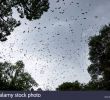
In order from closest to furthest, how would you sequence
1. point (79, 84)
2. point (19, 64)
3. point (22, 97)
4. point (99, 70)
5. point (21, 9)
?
point (22, 97), point (21, 9), point (99, 70), point (19, 64), point (79, 84)

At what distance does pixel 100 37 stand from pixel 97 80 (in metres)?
8.76

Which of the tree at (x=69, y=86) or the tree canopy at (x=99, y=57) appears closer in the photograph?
the tree canopy at (x=99, y=57)

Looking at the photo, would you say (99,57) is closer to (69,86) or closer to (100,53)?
(100,53)

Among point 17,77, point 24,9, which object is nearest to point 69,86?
point 17,77

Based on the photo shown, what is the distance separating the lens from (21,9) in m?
38.2

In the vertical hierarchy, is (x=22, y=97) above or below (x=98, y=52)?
below

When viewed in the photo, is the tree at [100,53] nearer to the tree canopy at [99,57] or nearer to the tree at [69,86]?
the tree canopy at [99,57]

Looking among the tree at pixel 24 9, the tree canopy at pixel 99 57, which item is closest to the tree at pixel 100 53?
the tree canopy at pixel 99 57

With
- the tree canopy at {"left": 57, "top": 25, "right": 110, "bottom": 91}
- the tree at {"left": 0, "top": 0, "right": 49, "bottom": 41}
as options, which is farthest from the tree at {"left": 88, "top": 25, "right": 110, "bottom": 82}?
the tree at {"left": 0, "top": 0, "right": 49, "bottom": 41}

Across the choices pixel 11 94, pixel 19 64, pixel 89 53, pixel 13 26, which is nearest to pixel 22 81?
pixel 19 64

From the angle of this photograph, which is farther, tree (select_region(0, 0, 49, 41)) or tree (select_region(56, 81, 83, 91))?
tree (select_region(56, 81, 83, 91))

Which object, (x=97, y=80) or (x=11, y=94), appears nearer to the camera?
(x=11, y=94)

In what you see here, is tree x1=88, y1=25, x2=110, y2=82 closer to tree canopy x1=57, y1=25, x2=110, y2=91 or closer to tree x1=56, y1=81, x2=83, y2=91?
tree canopy x1=57, y1=25, x2=110, y2=91

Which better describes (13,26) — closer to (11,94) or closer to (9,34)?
(9,34)
